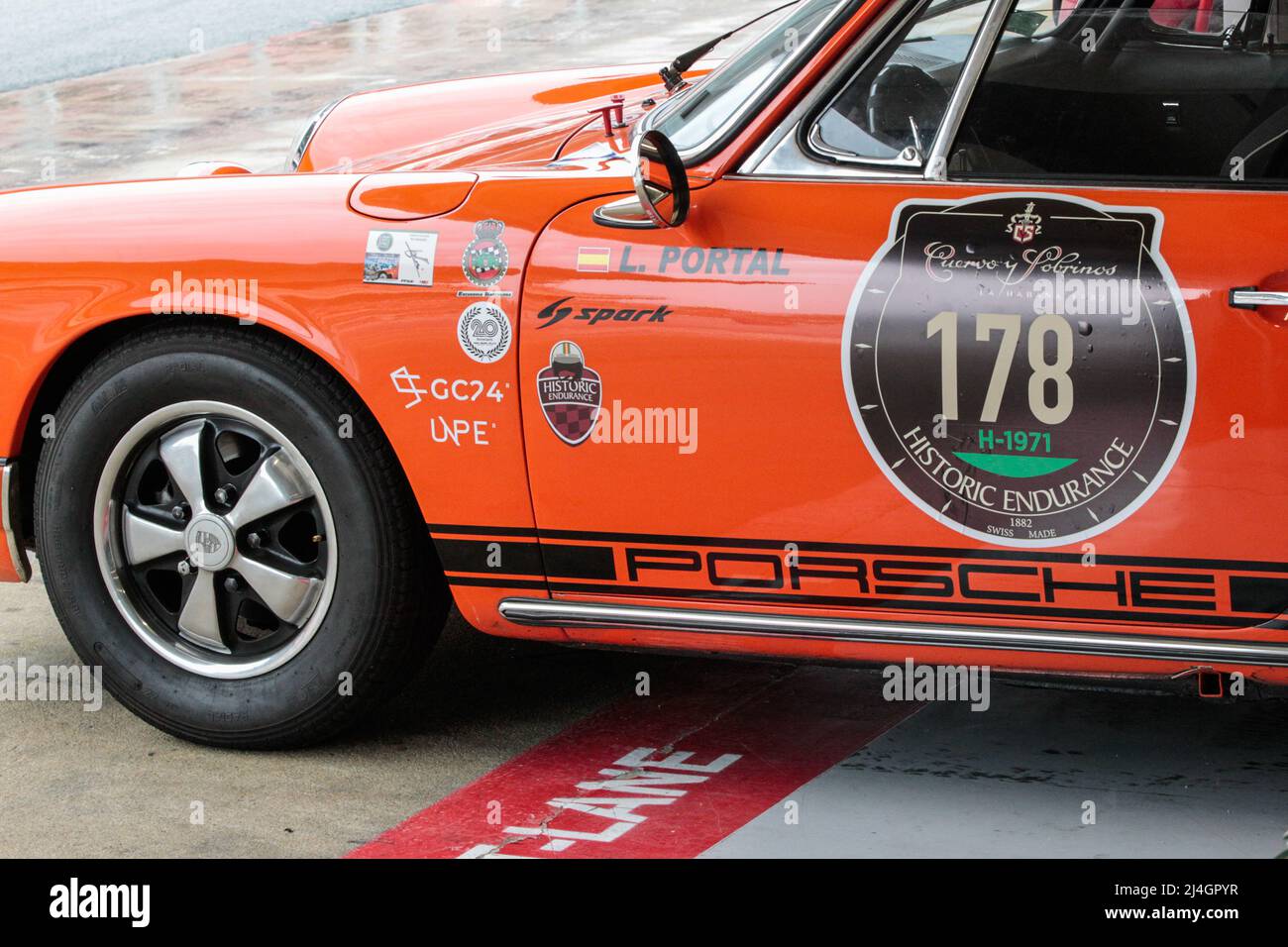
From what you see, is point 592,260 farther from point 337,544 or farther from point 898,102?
point 337,544

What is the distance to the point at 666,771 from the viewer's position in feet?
11.6

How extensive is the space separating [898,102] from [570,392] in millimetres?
795

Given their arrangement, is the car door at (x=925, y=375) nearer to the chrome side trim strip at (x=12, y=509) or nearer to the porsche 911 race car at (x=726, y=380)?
the porsche 911 race car at (x=726, y=380)

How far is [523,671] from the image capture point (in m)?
4.11

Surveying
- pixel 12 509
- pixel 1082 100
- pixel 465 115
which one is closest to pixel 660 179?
pixel 1082 100

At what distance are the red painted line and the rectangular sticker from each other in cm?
103

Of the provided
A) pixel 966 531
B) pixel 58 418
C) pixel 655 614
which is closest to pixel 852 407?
pixel 966 531

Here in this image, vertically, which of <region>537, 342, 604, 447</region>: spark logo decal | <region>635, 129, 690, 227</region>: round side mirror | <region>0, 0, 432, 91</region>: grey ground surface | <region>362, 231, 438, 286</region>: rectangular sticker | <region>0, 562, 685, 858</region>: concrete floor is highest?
<region>0, 0, 432, 91</region>: grey ground surface

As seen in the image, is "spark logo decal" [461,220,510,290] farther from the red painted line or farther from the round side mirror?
the red painted line

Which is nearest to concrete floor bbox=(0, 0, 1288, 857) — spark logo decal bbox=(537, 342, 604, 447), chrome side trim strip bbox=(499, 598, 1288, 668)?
chrome side trim strip bbox=(499, 598, 1288, 668)

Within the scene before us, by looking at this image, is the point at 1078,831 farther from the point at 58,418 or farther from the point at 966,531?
the point at 58,418

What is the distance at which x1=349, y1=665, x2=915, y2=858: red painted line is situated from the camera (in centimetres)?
326

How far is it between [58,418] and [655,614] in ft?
4.35

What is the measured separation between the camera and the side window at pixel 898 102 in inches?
124
